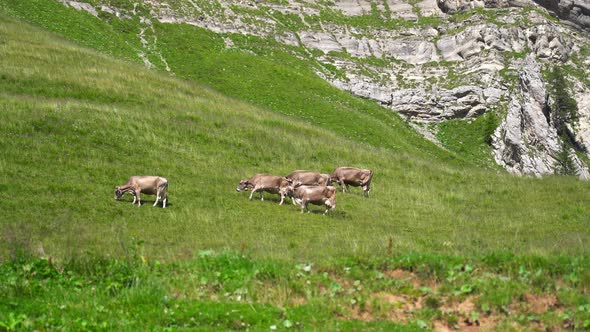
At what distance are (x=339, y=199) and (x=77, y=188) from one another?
13451mm

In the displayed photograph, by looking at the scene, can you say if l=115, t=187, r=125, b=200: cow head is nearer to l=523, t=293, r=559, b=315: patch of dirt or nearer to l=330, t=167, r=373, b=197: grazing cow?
l=330, t=167, r=373, b=197: grazing cow

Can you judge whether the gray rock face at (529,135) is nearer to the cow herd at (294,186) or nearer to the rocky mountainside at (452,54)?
the rocky mountainside at (452,54)

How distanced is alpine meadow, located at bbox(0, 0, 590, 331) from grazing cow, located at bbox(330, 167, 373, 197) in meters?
0.96

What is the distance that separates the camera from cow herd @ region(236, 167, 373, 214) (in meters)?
24.4

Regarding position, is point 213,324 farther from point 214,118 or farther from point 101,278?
point 214,118

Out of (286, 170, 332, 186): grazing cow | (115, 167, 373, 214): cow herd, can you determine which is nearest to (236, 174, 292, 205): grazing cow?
(115, 167, 373, 214): cow herd

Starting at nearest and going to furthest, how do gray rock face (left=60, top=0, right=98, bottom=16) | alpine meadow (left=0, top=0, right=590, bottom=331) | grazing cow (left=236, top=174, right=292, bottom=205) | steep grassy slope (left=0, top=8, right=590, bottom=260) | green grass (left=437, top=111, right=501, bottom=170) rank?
alpine meadow (left=0, top=0, right=590, bottom=331) → steep grassy slope (left=0, top=8, right=590, bottom=260) → grazing cow (left=236, top=174, right=292, bottom=205) → green grass (left=437, top=111, right=501, bottom=170) → gray rock face (left=60, top=0, right=98, bottom=16)

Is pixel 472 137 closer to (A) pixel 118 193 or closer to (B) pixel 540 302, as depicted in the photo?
(A) pixel 118 193

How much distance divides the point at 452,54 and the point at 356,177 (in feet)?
233

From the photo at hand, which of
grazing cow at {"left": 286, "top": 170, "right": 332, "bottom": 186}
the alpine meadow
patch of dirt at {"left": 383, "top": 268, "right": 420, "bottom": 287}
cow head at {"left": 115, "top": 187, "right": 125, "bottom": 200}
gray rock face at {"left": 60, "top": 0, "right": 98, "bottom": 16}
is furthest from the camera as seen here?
gray rock face at {"left": 60, "top": 0, "right": 98, "bottom": 16}

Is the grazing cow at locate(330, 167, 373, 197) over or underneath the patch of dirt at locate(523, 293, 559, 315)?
underneath

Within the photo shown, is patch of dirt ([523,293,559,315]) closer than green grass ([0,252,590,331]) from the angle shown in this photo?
No

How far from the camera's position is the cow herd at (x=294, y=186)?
22.7m

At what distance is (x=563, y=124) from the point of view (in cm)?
8606
